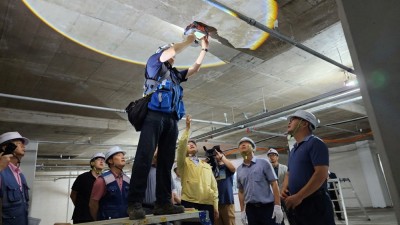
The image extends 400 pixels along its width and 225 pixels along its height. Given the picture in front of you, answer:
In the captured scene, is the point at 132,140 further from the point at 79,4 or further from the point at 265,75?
the point at 79,4

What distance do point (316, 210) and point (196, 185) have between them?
1.30 metres

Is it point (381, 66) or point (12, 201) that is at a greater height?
point (381, 66)

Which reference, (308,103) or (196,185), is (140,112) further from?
(308,103)

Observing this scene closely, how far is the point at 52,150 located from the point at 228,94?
7.68 metres

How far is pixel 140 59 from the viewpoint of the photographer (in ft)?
13.6

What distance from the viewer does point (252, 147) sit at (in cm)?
341

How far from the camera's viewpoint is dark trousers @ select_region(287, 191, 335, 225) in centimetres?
200

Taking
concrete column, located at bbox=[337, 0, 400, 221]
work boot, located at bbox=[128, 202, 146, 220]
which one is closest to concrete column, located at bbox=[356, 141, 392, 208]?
work boot, located at bbox=[128, 202, 146, 220]

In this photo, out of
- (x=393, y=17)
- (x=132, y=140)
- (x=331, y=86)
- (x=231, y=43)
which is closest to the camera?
(x=393, y=17)

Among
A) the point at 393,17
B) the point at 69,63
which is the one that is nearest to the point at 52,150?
the point at 69,63

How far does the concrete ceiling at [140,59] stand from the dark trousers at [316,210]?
1941 mm

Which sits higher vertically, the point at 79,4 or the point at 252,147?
the point at 79,4

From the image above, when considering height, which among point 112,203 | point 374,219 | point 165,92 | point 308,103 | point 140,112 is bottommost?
point 374,219

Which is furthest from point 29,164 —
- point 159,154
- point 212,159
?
point 159,154
